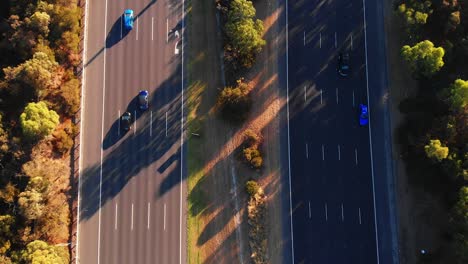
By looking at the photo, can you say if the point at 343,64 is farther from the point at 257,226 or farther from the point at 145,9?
the point at 145,9

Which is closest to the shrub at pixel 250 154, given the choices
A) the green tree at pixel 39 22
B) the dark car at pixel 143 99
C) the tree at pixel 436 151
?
the dark car at pixel 143 99

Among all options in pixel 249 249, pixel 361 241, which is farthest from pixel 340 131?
pixel 249 249

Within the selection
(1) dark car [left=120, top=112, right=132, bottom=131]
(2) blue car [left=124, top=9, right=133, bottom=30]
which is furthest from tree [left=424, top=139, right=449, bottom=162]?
(2) blue car [left=124, top=9, right=133, bottom=30]

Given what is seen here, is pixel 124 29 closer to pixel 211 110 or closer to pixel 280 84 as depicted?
pixel 211 110

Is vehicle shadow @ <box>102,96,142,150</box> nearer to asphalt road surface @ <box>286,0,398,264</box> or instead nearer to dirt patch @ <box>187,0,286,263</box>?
dirt patch @ <box>187,0,286,263</box>

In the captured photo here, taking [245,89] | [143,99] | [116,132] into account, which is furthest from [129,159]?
[245,89]

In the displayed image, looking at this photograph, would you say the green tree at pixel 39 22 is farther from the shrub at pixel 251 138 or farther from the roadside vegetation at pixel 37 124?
the shrub at pixel 251 138
